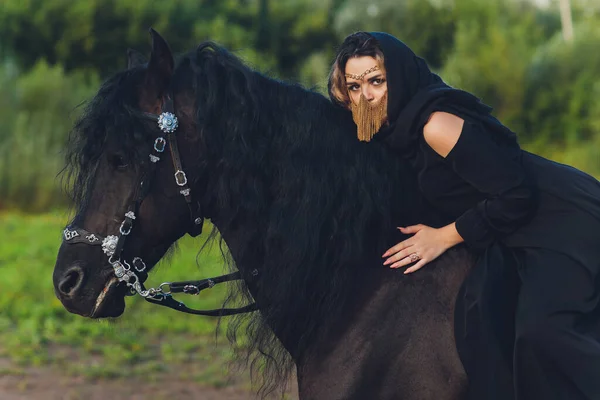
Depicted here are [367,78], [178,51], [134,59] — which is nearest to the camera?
[367,78]

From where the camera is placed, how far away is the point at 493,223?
2637 mm

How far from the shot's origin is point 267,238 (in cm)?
279

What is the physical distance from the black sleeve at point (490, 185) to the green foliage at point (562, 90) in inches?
807

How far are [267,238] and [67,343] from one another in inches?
189

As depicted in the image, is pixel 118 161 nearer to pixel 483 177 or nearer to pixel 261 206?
pixel 261 206

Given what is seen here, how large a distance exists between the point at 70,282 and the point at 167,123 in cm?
63

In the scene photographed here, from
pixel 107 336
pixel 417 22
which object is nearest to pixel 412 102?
pixel 107 336

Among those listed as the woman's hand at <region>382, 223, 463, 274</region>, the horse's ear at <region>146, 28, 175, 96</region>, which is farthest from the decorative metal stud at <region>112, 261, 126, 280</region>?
the woman's hand at <region>382, 223, 463, 274</region>

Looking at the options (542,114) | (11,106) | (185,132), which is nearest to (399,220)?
(185,132)

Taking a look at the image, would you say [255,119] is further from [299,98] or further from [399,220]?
[399,220]

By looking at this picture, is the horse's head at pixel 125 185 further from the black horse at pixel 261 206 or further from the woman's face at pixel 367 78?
the woman's face at pixel 367 78

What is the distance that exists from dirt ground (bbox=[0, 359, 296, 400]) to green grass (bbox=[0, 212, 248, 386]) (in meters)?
0.13

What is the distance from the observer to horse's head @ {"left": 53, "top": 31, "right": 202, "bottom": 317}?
2.73 m

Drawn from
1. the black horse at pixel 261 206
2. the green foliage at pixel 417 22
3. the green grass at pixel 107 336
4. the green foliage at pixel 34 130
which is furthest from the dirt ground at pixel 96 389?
the green foliage at pixel 417 22
